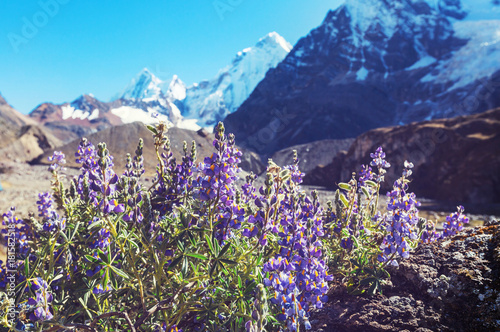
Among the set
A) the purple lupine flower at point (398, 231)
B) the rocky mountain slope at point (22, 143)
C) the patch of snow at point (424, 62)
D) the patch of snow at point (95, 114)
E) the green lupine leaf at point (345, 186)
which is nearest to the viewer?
the purple lupine flower at point (398, 231)

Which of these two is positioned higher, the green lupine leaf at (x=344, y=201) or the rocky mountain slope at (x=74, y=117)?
the rocky mountain slope at (x=74, y=117)

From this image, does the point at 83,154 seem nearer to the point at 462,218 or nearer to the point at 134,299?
the point at 134,299

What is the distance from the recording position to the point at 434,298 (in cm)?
254

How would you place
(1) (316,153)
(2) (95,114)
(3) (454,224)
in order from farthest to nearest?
1. (2) (95,114)
2. (1) (316,153)
3. (3) (454,224)

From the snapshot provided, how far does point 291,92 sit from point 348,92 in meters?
21.3

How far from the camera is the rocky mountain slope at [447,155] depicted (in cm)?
2083

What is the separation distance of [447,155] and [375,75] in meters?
84.6

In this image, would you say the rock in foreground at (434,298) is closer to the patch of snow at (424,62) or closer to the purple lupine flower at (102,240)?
the purple lupine flower at (102,240)

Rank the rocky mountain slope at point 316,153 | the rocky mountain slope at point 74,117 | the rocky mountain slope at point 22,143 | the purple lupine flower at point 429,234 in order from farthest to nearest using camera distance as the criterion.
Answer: the rocky mountain slope at point 74,117, the rocky mountain slope at point 316,153, the rocky mountain slope at point 22,143, the purple lupine flower at point 429,234

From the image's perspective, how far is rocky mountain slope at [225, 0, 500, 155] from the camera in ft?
263

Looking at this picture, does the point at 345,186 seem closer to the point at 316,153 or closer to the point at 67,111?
the point at 316,153

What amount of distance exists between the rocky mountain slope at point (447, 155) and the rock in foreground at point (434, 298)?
67.7ft

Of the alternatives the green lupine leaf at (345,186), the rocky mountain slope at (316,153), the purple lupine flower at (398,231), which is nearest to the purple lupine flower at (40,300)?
the purple lupine flower at (398,231)

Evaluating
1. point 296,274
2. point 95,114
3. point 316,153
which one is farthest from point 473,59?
point 95,114
